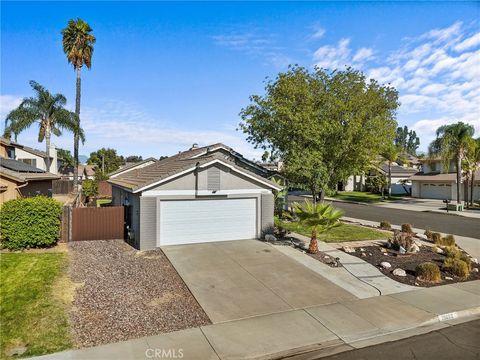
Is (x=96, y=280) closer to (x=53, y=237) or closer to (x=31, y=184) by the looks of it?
(x=53, y=237)

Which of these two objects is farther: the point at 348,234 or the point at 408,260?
the point at 348,234

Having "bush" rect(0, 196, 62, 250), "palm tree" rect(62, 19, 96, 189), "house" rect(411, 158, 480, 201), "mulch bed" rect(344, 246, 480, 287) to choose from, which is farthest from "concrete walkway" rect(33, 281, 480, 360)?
"house" rect(411, 158, 480, 201)

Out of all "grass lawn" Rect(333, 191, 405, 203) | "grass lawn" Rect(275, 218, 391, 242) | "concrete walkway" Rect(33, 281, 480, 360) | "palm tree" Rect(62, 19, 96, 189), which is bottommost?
"concrete walkway" Rect(33, 281, 480, 360)

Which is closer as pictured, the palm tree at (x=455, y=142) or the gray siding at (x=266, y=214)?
the gray siding at (x=266, y=214)

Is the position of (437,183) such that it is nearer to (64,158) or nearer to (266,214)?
(266,214)

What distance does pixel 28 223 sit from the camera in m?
12.7

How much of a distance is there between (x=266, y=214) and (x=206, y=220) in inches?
121

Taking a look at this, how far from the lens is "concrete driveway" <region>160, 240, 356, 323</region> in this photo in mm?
8604

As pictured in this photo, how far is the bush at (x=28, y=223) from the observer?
40.9 feet

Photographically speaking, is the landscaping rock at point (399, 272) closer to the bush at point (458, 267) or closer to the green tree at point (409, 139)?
the bush at point (458, 267)

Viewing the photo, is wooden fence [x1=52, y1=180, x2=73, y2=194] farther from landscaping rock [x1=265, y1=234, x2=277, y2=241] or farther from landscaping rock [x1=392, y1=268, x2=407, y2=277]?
landscaping rock [x1=392, y1=268, x2=407, y2=277]

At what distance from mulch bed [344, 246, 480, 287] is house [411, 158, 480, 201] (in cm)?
2846

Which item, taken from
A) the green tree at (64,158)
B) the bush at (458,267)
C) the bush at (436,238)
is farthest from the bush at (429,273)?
the green tree at (64,158)

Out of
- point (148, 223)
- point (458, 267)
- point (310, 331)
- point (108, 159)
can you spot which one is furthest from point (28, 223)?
point (108, 159)
